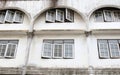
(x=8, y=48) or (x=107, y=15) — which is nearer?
(x=8, y=48)

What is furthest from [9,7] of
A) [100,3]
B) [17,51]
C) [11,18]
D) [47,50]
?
[100,3]

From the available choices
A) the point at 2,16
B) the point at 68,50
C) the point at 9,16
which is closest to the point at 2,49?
the point at 9,16

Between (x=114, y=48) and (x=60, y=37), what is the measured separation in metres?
3.90

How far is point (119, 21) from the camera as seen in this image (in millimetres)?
14250

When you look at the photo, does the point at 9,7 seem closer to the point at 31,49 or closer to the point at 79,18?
the point at 31,49

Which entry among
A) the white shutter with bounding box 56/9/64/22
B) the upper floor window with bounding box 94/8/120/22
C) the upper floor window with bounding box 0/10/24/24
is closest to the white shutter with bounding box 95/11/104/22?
the upper floor window with bounding box 94/8/120/22

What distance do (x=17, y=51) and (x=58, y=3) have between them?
4.92 meters

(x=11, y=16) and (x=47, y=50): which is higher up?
(x=11, y=16)

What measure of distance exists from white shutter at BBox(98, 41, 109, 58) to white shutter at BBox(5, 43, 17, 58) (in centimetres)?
598

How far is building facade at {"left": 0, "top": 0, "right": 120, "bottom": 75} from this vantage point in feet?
40.4

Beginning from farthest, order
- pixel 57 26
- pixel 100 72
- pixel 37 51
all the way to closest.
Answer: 1. pixel 57 26
2. pixel 37 51
3. pixel 100 72

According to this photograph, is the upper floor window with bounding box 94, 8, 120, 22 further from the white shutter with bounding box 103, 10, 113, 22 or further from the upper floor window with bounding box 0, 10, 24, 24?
the upper floor window with bounding box 0, 10, 24, 24

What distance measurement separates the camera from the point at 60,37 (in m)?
13.8

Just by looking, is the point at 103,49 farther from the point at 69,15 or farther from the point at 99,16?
the point at 69,15
